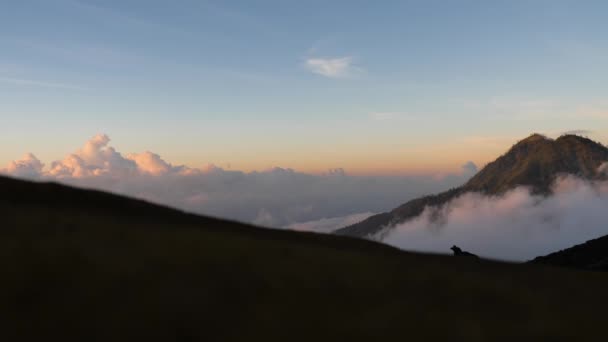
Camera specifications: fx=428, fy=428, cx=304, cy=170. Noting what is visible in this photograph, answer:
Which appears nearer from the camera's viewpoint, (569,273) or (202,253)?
(202,253)

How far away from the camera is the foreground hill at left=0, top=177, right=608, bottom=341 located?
41.9ft

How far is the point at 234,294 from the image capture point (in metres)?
15.1

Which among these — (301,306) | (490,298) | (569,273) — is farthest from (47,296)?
(569,273)

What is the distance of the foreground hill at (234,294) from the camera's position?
12758mm

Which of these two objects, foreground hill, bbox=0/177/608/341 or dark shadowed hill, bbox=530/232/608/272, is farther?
dark shadowed hill, bbox=530/232/608/272

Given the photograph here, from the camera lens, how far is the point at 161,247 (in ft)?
60.2

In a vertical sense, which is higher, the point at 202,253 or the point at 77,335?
the point at 202,253

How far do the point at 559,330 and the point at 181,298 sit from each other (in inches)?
524

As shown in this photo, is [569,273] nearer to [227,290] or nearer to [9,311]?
[227,290]

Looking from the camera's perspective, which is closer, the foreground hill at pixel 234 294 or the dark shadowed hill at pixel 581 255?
the foreground hill at pixel 234 294

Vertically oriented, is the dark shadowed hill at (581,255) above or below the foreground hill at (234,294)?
below

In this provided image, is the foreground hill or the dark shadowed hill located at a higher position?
the foreground hill

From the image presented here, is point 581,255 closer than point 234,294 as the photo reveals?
No

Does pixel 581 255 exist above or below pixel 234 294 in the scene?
below
